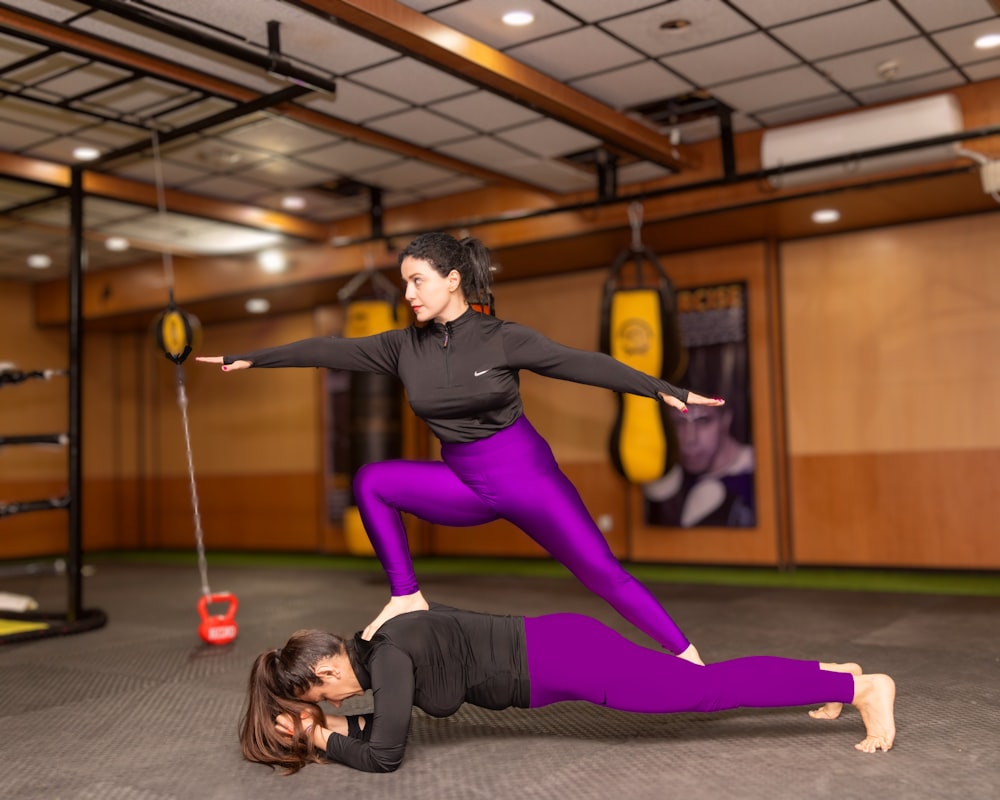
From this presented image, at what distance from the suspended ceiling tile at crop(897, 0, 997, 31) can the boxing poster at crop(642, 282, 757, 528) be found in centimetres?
279

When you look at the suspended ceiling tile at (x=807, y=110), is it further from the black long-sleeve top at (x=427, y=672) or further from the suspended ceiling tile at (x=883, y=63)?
the black long-sleeve top at (x=427, y=672)

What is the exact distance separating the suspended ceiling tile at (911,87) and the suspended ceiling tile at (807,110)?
0.34 ft

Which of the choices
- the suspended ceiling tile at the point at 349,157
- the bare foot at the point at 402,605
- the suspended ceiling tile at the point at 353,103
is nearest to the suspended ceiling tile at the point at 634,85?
the suspended ceiling tile at the point at 353,103

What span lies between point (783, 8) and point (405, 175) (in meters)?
3.20

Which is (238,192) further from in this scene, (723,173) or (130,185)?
(723,173)

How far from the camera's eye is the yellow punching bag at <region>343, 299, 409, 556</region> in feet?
21.6

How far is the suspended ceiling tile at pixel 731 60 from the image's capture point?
4949 mm

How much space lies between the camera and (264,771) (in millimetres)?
2703

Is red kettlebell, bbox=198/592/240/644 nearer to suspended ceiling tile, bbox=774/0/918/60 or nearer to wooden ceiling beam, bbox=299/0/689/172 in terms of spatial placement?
wooden ceiling beam, bbox=299/0/689/172

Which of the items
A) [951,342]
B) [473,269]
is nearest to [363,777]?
[473,269]

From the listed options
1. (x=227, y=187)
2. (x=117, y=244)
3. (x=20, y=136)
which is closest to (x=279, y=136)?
(x=227, y=187)

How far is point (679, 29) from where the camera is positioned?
473 centimetres

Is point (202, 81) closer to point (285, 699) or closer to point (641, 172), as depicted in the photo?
point (641, 172)

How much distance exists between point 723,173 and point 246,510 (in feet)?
20.6
